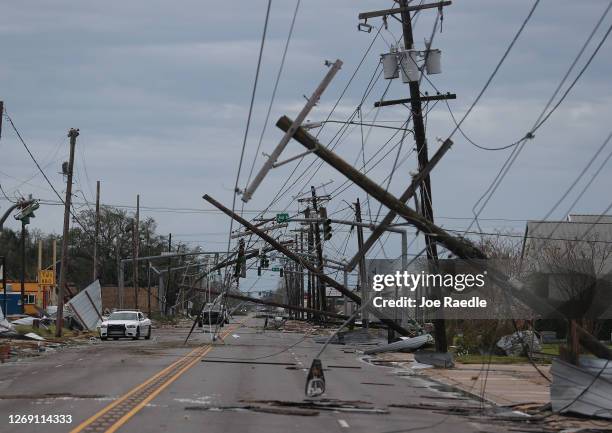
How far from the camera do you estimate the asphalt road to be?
15125 mm

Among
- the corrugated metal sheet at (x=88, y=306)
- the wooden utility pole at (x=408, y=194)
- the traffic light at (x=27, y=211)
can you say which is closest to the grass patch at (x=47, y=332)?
the corrugated metal sheet at (x=88, y=306)

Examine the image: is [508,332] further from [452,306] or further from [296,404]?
[296,404]

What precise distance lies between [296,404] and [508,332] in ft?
88.7

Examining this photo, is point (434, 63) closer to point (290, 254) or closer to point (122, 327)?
point (290, 254)

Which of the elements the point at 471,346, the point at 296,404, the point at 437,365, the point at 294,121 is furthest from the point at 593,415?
the point at 471,346

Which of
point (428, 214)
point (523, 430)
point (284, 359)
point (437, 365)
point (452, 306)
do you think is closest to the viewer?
point (523, 430)

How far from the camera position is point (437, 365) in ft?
109

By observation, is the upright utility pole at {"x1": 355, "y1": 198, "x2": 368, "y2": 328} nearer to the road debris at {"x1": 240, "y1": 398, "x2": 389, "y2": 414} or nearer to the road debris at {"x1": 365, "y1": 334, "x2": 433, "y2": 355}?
the road debris at {"x1": 365, "y1": 334, "x2": 433, "y2": 355}

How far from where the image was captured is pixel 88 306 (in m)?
63.8

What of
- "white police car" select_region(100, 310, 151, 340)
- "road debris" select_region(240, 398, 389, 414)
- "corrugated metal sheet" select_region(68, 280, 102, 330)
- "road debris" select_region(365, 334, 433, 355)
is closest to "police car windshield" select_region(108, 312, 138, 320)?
"white police car" select_region(100, 310, 151, 340)

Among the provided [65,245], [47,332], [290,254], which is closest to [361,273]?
[290,254]

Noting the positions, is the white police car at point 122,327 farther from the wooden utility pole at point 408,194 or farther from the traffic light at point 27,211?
the wooden utility pole at point 408,194

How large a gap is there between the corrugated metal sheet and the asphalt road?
26.6 meters

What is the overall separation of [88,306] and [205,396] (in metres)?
45.8
